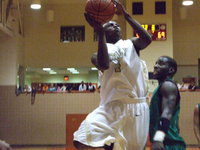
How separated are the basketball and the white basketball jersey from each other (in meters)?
0.34

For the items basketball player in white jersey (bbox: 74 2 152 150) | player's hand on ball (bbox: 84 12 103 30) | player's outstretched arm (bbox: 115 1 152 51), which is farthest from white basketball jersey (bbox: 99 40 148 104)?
player's hand on ball (bbox: 84 12 103 30)

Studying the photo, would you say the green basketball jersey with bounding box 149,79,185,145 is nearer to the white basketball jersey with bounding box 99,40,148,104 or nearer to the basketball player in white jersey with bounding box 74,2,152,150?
the basketball player in white jersey with bounding box 74,2,152,150

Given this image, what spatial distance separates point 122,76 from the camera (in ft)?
A: 14.7

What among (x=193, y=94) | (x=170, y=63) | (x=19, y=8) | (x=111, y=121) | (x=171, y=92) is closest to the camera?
(x=171, y=92)

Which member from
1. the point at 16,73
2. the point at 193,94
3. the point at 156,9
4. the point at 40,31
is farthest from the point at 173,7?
the point at 16,73

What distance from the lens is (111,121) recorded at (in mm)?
4395

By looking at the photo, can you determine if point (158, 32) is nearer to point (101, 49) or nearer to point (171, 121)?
point (101, 49)

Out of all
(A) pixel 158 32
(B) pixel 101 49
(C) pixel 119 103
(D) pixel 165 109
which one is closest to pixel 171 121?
(D) pixel 165 109

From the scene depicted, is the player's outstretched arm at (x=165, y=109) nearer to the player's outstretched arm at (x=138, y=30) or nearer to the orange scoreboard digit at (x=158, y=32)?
the player's outstretched arm at (x=138, y=30)

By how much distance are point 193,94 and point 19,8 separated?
22.2ft

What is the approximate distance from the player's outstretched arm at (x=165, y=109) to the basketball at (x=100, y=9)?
103 centimetres

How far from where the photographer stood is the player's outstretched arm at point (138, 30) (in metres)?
4.48

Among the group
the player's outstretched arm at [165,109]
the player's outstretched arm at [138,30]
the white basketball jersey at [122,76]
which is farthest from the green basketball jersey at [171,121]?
the player's outstretched arm at [138,30]

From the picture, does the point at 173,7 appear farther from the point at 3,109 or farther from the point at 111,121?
the point at 111,121
